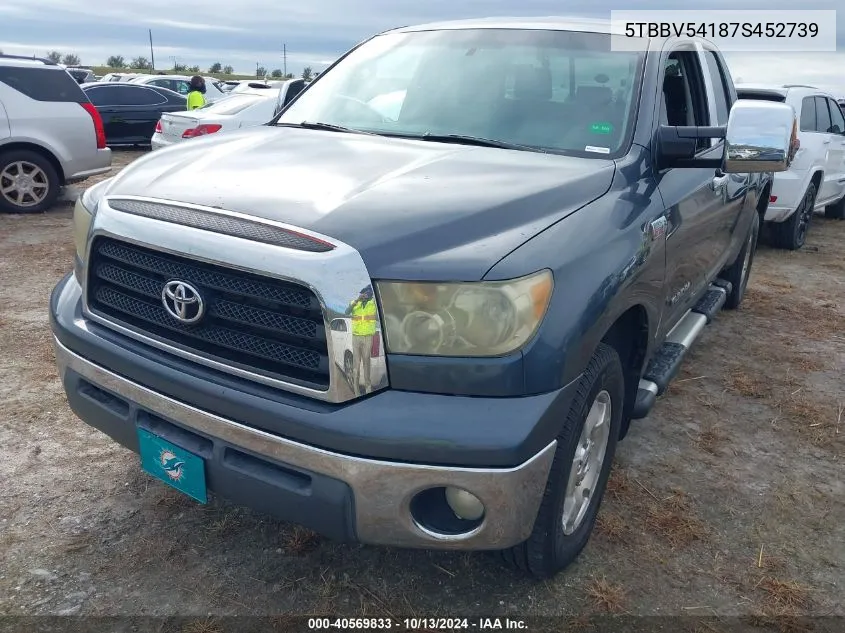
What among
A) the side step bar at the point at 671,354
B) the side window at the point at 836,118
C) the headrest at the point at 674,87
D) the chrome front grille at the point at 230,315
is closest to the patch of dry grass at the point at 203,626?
the chrome front grille at the point at 230,315

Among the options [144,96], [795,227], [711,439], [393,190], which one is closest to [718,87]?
[711,439]

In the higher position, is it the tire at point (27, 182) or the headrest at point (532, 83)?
the headrest at point (532, 83)

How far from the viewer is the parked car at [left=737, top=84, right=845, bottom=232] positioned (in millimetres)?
7586

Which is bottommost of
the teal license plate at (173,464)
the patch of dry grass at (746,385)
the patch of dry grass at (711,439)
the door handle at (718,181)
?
the patch of dry grass at (746,385)

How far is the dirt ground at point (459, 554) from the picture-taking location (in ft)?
8.09

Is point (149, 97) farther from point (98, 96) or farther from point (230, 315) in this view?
point (230, 315)

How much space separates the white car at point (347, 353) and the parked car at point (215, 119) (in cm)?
768

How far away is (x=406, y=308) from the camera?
6.47ft

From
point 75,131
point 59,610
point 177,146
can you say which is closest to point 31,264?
point 75,131

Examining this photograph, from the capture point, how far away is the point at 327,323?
1.93m

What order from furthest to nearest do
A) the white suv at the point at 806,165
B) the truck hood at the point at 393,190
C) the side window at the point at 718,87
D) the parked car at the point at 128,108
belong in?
the parked car at the point at 128,108 → the white suv at the point at 806,165 → the side window at the point at 718,87 → the truck hood at the point at 393,190

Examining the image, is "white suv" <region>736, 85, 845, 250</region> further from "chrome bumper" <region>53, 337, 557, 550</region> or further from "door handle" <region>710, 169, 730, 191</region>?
"chrome bumper" <region>53, 337, 557, 550</region>

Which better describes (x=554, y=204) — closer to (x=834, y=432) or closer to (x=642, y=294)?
(x=642, y=294)

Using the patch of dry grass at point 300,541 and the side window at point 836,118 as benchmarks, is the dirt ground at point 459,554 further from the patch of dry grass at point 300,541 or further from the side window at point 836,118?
the side window at point 836,118
